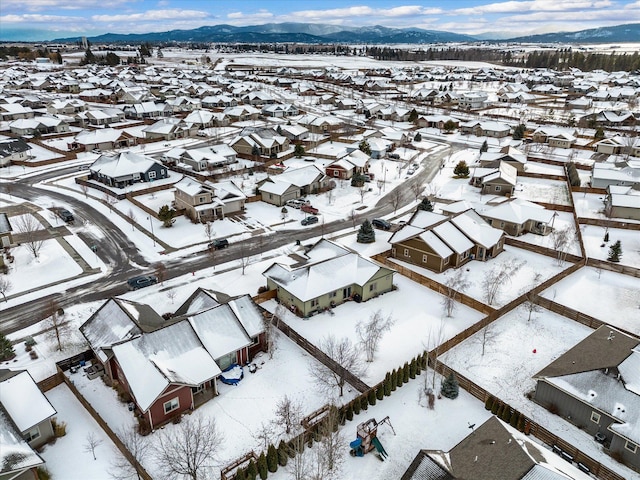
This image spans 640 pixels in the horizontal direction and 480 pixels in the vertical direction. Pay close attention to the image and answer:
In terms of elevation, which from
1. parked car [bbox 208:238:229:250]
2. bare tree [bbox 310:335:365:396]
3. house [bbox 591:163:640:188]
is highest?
house [bbox 591:163:640:188]

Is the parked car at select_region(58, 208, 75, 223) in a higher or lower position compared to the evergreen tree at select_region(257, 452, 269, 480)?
higher

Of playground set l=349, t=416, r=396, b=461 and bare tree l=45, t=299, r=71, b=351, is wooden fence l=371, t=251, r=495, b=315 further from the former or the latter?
bare tree l=45, t=299, r=71, b=351

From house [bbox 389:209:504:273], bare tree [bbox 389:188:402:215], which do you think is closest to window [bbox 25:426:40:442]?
house [bbox 389:209:504:273]

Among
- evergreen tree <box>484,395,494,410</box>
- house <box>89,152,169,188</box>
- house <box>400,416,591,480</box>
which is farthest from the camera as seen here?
house <box>89,152,169,188</box>

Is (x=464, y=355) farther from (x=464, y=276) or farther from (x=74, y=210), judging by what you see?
(x=74, y=210)

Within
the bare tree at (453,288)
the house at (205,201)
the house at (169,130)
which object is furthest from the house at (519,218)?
the house at (169,130)

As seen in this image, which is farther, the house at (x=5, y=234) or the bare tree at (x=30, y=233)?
the bare tree at (x=30, y=233)

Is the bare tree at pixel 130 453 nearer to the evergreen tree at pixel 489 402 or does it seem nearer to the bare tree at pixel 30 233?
the evergreen tree at pixel 489 402
